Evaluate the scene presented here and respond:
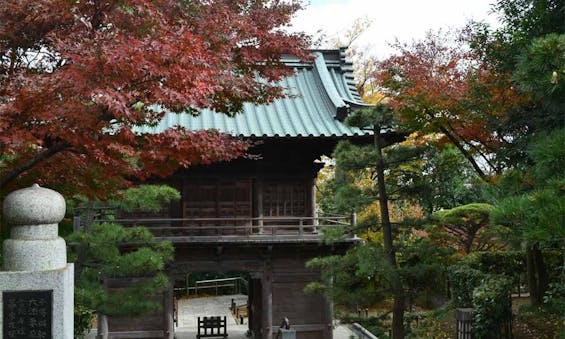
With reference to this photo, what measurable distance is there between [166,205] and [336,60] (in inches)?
269

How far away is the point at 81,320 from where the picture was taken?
1352 centimetres

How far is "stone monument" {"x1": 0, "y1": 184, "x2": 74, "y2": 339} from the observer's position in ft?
17.7

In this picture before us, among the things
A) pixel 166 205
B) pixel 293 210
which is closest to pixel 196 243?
pixel 166 205

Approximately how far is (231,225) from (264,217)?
2.58ft

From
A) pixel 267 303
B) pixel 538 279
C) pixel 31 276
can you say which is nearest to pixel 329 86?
pixel 267 303

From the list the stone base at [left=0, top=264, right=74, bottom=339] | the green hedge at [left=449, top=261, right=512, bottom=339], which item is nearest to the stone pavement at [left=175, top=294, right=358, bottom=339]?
the green hedge at [left=449, top=261, right=512, bottom=339]

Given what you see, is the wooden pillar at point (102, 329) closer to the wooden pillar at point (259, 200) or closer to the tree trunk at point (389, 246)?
the wooden pillar at point (259, 200)

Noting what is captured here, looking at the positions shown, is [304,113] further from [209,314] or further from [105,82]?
[209,314]

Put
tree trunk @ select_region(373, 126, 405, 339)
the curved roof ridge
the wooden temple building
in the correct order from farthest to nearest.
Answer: the curved roof ridge → the wooden temple building → tree trunk @ select_region(373, 126, 405, 339)

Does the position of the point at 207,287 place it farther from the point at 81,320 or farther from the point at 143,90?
the point at 143,90

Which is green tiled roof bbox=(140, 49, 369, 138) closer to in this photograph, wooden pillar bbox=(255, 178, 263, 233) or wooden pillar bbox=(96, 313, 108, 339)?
wooden pillar bbox=(255, 178, 263, 233)

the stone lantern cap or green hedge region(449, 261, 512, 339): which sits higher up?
the stone lantern cap

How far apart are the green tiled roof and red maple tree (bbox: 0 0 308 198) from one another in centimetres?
498

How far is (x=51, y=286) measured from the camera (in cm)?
546
